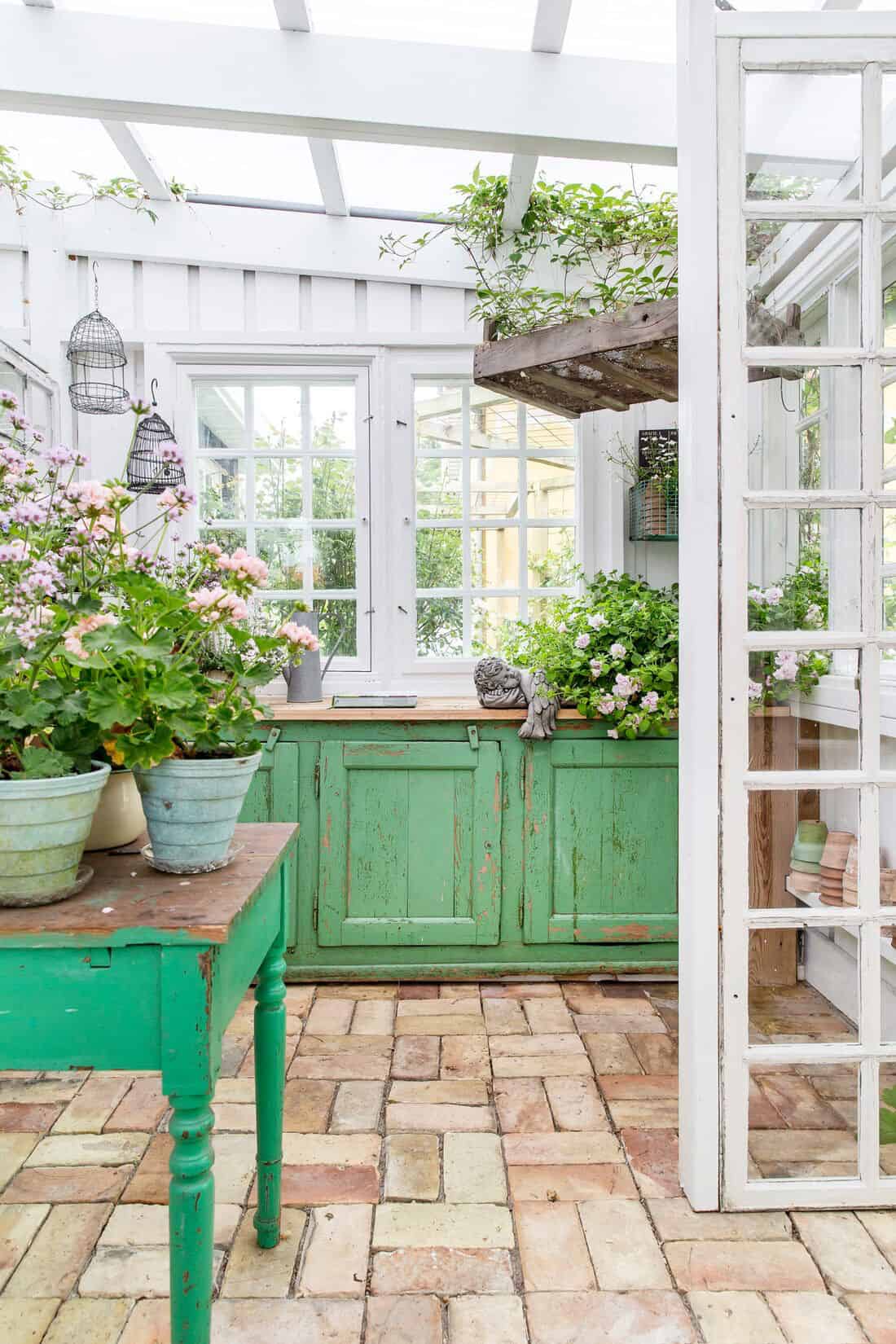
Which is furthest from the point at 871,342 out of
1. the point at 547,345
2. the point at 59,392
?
the point at 59,392

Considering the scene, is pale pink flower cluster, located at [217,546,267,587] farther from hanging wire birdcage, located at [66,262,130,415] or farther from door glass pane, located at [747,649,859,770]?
hanging wire birdcage, located at [66,262,130,415]

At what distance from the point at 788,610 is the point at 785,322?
25.4 inches

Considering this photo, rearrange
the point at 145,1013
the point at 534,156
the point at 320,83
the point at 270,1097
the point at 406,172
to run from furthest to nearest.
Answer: the point at 406,172 < the point at 534,156 < the point at 320,83 < the point at 270,1097 < the point at 145,1013

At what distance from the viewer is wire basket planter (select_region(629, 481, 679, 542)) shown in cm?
363

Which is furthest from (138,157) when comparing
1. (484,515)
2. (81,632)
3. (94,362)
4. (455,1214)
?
(455,1214)

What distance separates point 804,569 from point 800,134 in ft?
3.16

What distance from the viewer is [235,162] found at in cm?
349

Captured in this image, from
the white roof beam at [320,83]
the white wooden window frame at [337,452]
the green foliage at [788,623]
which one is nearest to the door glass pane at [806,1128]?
the green foliage at [788,623]

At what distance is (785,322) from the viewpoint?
201 centimetres

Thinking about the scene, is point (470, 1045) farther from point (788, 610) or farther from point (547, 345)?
point (547, 345)

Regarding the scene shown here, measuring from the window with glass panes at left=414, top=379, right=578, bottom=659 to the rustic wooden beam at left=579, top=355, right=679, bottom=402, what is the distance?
909 mm

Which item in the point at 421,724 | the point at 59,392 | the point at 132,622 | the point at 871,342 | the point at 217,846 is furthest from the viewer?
the point at 59,392

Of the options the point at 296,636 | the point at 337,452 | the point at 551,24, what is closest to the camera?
the point at 296,636

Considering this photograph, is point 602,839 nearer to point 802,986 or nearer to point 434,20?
point 802,986
